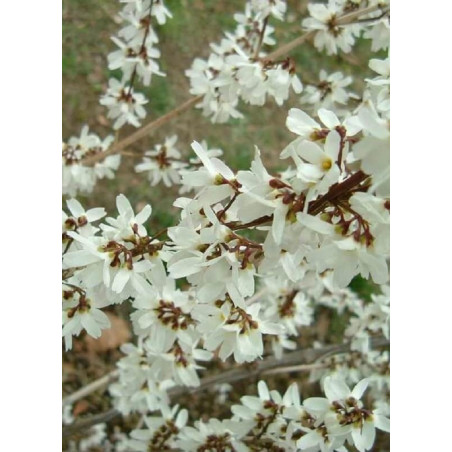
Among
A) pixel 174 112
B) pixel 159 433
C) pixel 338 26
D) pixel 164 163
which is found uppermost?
pixel 338 26

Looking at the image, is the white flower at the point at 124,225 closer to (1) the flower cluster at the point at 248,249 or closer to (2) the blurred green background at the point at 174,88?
(1) the flower cluster at the point at 248,249

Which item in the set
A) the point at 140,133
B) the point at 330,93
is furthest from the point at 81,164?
the point at 330,93

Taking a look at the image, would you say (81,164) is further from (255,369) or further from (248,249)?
(248,249)

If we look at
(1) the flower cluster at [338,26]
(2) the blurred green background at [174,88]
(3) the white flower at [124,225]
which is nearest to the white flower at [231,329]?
(3) the white flower at [124,225]

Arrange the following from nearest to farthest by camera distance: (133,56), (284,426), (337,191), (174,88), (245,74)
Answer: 1. (337,191)
2. (284,426)
3. (245,74)
4. (133,56)
5. (174,88)

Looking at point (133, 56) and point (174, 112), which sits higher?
point (133, 56)

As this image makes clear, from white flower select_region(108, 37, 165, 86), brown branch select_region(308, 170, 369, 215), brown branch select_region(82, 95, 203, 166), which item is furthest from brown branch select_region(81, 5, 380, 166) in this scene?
brown branch select_region(308, 170, 369, 215)

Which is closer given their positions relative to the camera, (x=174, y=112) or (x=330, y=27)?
(x=330, y=27)

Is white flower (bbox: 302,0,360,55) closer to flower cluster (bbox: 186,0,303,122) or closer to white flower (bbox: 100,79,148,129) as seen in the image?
flower cluster (bbox: 186,0,303,122)
